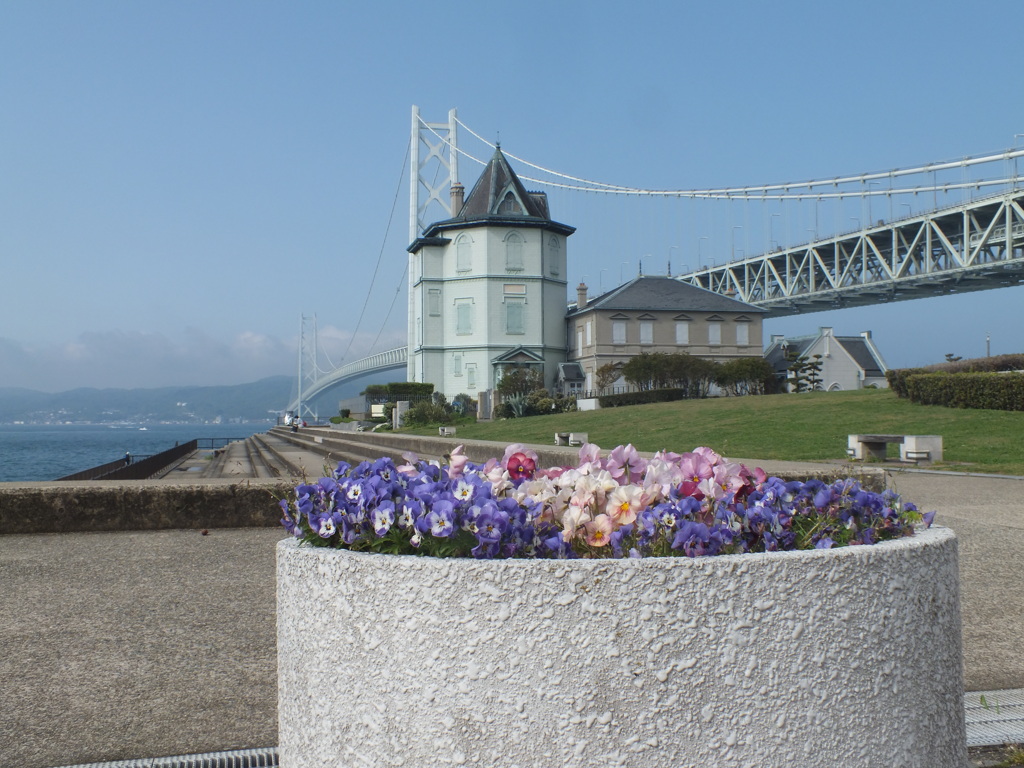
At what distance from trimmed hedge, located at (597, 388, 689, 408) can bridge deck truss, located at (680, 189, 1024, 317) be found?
29.8 meters

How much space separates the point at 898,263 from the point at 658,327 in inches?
1345

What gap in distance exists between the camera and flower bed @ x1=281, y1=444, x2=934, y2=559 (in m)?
2.10

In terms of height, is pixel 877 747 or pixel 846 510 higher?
pixel 846 510

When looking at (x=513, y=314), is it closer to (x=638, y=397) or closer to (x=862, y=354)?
(x=638, y=397)

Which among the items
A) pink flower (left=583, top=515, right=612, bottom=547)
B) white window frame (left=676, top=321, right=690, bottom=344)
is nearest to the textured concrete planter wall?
pink flower (left=583, top=515, right=612, bottom=547)

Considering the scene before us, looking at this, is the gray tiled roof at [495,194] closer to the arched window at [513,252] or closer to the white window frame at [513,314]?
the arched window at [513,252]

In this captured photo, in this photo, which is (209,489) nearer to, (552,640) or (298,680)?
(298,680)

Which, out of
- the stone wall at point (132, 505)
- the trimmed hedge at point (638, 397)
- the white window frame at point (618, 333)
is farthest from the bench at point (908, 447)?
the white window frame at point (618, 333)

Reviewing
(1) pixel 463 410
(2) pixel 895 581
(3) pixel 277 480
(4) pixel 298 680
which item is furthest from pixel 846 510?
(1) pixel 463 410

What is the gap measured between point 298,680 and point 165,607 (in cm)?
240

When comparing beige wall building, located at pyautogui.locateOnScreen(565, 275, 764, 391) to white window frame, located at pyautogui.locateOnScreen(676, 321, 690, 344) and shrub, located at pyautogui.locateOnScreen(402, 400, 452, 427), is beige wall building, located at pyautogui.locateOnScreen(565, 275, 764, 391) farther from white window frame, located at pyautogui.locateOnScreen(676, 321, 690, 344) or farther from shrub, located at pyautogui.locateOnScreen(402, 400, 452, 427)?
shrub, located at pyautogui.locateOnScreen(402, 400, 452, 427)

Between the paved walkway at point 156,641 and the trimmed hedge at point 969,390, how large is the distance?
55.7ft

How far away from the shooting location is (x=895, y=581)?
2.07m

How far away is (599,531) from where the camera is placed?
86.8 inches
